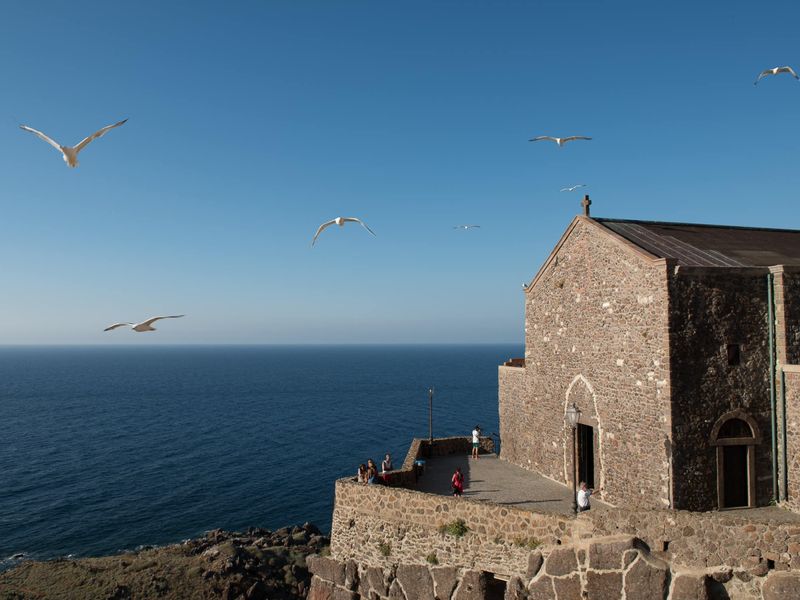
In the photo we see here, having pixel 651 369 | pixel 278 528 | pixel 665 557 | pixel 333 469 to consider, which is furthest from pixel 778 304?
pixel 333 469

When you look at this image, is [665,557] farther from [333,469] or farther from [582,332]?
[333,469]

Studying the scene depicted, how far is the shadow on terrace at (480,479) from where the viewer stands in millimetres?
18609

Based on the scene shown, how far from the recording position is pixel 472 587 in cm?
1591

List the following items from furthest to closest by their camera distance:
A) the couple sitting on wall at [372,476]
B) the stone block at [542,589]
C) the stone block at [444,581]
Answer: the couple sitting on wall at [372,476] < the stone block at [444,581] < the stone block at [542,589]

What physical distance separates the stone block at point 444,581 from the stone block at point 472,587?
22cm

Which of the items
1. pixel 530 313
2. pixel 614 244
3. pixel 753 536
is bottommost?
pixel 753 536

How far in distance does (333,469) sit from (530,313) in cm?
3217

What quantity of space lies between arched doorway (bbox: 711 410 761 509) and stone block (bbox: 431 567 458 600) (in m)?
8.12

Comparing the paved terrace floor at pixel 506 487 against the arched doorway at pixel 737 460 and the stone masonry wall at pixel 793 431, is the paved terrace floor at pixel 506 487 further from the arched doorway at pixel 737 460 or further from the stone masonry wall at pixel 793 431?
the stone masonry wall at pixel 793 431

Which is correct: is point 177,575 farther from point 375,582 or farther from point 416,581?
point 416,581

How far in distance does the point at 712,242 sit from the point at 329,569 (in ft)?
60.8

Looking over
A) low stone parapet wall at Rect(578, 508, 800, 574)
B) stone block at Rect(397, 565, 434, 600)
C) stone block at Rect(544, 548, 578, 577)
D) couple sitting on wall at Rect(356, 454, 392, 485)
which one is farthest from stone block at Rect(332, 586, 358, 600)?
low stone parapet wall at Rect(578, 508, 800, 574)

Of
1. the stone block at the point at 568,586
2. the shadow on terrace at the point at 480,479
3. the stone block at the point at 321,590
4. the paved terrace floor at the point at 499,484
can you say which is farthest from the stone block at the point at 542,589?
the stone block at the point at 321,590

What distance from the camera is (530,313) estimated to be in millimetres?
23672
